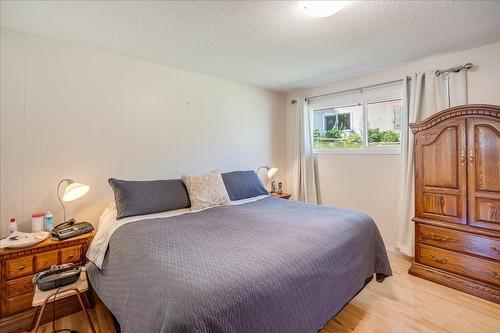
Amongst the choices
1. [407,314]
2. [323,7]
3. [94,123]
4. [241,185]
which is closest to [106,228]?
[94,123]

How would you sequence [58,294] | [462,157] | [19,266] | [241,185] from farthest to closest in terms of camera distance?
[241,185] → [462,157] → [19,266] → [58,294]

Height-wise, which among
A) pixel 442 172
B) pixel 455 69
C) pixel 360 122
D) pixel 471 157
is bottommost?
pixel 442 172

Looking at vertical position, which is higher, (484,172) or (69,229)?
(484,172)

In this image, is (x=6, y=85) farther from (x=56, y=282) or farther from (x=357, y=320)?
(x=357, y=320)

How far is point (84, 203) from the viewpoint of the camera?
2400 mm

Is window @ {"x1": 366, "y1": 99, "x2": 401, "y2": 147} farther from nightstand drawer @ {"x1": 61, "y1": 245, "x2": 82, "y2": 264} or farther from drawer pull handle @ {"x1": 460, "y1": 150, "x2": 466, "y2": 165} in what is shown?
nightstand drawer @ {"x1": 61, "y1": 245, "x2": 82, "y2": 264}

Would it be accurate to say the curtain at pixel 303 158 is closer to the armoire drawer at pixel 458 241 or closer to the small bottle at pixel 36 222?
the armoire drawer at pixel 458 241

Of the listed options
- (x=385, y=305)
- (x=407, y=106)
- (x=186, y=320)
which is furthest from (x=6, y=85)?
(x=407, y=106)

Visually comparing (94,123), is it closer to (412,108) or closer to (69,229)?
(69,229)

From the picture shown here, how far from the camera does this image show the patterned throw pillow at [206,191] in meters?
2.57

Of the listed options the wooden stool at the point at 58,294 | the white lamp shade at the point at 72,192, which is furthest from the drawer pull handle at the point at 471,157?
the white lamp shade at the point at 72,192

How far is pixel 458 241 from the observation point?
230cm

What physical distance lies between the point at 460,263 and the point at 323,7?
250 centimetres

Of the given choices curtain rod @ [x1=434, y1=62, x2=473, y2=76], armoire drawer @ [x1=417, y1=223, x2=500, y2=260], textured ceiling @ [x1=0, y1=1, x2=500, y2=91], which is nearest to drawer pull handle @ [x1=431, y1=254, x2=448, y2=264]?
armoire drawer @ [x1=417, y1=223, x2=500, y2=260]
